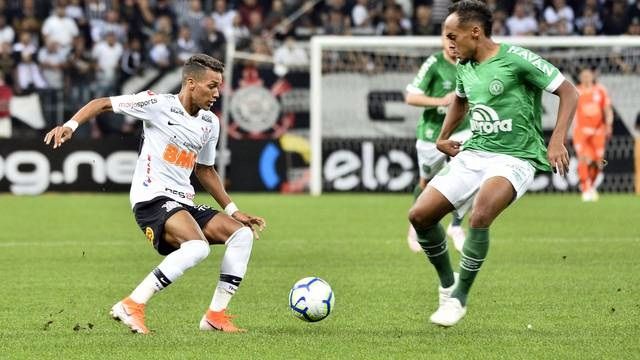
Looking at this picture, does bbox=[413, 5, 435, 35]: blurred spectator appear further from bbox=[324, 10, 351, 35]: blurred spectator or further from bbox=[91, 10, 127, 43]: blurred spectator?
bbox=[91, 10, 127, 43]: blurred spectator

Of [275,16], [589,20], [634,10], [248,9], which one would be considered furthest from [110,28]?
[634,10]

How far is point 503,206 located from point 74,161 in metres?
16.0

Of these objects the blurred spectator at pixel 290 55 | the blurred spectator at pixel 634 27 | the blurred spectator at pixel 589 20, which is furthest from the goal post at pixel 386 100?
the blurred spectator at pixel 589 20

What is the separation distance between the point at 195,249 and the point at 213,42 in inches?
686

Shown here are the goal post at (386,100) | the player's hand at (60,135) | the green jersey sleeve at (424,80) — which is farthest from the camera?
the goal post at (386,100)

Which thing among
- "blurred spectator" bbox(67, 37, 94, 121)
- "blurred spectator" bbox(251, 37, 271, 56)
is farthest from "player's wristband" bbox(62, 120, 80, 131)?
"blurred spectator" bbox(251, 37, 271, 56)

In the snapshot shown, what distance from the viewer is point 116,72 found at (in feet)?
80.3

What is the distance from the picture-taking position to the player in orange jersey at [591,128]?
2166cm

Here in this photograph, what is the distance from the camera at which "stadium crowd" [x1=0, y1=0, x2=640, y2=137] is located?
24.5 metres

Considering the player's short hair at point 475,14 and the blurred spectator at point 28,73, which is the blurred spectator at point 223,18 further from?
the player's short hair at point 475,14

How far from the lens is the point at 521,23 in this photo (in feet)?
85.6

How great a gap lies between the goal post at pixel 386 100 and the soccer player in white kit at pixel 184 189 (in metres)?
14.4

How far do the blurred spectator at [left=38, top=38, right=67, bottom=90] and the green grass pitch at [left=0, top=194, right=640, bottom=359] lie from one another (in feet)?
20.1

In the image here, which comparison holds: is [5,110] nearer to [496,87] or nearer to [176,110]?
[176,110]
